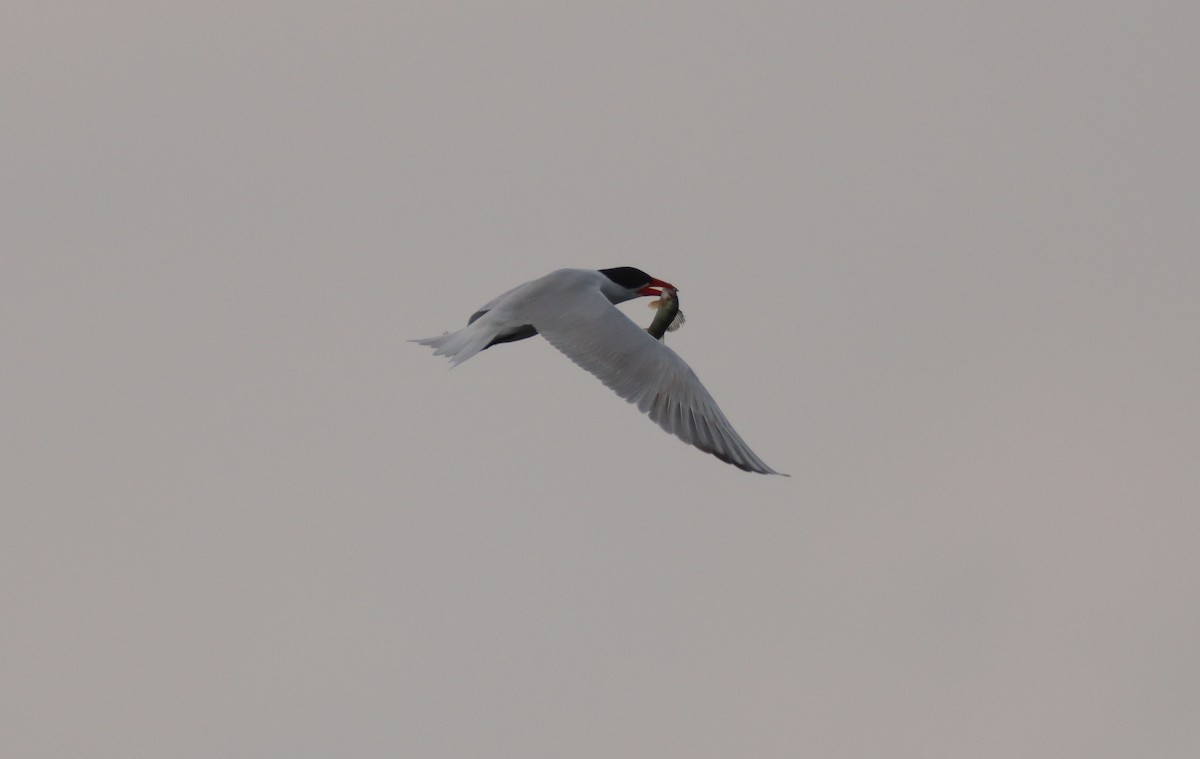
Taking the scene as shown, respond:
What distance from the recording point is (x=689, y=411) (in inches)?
611

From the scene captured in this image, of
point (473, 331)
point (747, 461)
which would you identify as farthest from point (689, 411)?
point (473, 331)

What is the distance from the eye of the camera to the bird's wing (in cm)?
1535

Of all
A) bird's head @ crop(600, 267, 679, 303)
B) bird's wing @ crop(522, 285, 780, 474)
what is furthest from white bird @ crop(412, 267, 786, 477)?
bird's head @ crop(600, 267, 679, 303)

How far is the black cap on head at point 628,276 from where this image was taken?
59.3 feet

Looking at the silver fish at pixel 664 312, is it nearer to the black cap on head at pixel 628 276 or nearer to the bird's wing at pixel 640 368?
the black cap on head at pixel 628 276

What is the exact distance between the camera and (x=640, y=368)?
15875 mm

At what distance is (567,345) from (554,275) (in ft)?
3.96

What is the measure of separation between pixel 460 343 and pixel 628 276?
2.13m

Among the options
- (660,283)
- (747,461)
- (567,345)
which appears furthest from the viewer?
(660,283)

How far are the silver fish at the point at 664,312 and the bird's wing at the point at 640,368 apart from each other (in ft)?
3.92

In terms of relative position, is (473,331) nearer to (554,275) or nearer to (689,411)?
(554,275)

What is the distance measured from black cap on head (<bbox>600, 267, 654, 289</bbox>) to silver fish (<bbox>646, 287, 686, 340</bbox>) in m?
0.22

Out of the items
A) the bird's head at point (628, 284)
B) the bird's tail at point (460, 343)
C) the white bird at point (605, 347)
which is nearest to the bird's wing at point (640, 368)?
the white bird at point (605, 347)

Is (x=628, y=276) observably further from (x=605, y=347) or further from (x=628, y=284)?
(x=605, y=347)
